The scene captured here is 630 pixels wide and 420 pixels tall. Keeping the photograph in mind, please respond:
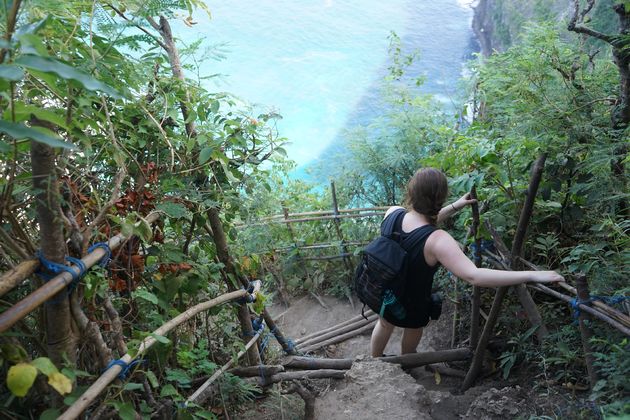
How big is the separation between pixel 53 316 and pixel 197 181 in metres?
Result: 1.33

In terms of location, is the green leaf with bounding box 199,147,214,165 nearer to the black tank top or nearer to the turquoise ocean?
the black tank top

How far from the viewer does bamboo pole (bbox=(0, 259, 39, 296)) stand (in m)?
1.45

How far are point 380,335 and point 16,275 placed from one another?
8.35ft

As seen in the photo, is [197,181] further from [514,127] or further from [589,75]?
[589,75]

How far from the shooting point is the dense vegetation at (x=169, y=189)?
5.39ft

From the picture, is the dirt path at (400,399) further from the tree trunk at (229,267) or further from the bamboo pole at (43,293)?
the bamboo pole at (43,293)

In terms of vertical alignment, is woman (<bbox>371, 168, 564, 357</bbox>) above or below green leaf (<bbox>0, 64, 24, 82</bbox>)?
below

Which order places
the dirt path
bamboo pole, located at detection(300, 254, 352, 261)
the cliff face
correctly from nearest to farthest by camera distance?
the dirt path < bamboo pole, located at detection(300, 254, 352, 261) < the cliff face

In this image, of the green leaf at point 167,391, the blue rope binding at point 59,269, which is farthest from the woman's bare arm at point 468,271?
the blue rope binding at point 59,269

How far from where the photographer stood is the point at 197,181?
9.47ft

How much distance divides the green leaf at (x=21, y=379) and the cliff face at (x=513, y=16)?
497 cm

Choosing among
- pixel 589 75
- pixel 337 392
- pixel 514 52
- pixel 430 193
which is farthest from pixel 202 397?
pixel 514 52

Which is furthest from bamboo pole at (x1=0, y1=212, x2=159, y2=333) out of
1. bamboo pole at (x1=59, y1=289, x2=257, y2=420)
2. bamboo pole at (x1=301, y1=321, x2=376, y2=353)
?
bamboo pole at (x1=301, y1=321, x2=376, y2=353)

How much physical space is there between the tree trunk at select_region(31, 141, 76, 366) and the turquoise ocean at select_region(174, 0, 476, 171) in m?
8.44
